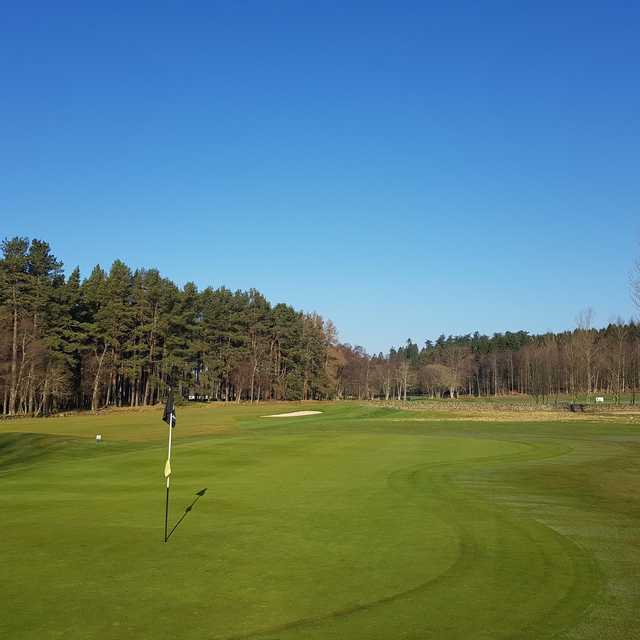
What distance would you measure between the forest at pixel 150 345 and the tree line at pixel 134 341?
0.19 metres

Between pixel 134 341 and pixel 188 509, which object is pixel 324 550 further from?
pixel 134 341

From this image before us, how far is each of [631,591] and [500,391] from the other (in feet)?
637

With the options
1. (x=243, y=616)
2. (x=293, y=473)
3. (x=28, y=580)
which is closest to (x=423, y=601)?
(x=243, y=616)

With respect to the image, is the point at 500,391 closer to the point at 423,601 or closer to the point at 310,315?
the point at 310,315

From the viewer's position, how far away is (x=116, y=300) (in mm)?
91125

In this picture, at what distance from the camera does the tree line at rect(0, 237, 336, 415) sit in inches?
2987

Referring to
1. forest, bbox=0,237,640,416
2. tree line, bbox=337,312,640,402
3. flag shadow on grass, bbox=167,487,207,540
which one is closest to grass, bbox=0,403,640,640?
flag shadow on grass, bbox=167,487,207,540

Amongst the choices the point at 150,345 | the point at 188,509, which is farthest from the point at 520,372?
the point at 188,509

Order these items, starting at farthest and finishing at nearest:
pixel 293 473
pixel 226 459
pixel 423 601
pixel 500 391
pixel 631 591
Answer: pixel 500 391 → pixel 226 459 → pixel 293 473 → pixel 631 591 → pixel 423 601

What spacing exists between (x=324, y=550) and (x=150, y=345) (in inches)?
3492

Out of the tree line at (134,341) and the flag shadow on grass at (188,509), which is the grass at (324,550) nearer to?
the flag shadow on grass at (188,509)

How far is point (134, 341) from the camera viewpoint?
98.2m

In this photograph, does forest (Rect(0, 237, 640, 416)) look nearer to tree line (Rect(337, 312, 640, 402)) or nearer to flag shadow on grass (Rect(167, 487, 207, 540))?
tree line (Rect(337, 312, 640, 402))

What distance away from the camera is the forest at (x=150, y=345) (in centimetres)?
7619
